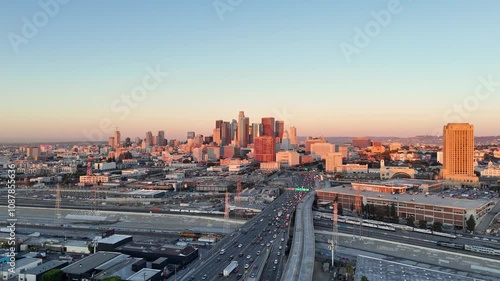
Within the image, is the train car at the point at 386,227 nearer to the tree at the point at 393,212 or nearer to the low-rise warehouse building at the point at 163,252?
the tree at the point at 393,212

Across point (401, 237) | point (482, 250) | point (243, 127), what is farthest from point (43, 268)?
point (243, 127)

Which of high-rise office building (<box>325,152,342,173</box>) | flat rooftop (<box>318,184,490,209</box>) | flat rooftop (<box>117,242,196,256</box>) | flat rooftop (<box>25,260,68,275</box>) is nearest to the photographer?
flat rooftop (<box>25,260,68,275</box>)

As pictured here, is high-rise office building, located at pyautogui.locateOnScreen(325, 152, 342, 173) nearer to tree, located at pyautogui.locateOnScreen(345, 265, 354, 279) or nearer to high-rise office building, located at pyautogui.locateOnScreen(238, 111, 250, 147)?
tree, located at pyautogui.locateOnScreen(345, 265, 354, 279)

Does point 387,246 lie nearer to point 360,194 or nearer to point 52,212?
point 360,194

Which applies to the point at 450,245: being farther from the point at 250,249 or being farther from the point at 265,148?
the point at 265,148

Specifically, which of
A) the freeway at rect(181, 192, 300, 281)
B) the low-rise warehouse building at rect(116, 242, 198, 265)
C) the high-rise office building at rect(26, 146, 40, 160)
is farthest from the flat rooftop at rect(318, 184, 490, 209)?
the high-rise office building at rect(26, 146, 40, 160)

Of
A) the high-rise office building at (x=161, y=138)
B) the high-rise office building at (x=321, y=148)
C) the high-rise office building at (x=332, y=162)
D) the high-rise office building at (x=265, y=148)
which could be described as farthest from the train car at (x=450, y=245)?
the high-rise office building at (x=161, y=138)

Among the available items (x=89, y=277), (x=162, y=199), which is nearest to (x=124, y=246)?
(x=89, y=277)

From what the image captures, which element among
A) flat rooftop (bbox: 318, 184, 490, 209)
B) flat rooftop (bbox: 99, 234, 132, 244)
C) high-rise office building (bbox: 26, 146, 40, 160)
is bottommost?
flat rooftop (bbox: 99, 234, 132, 244)
